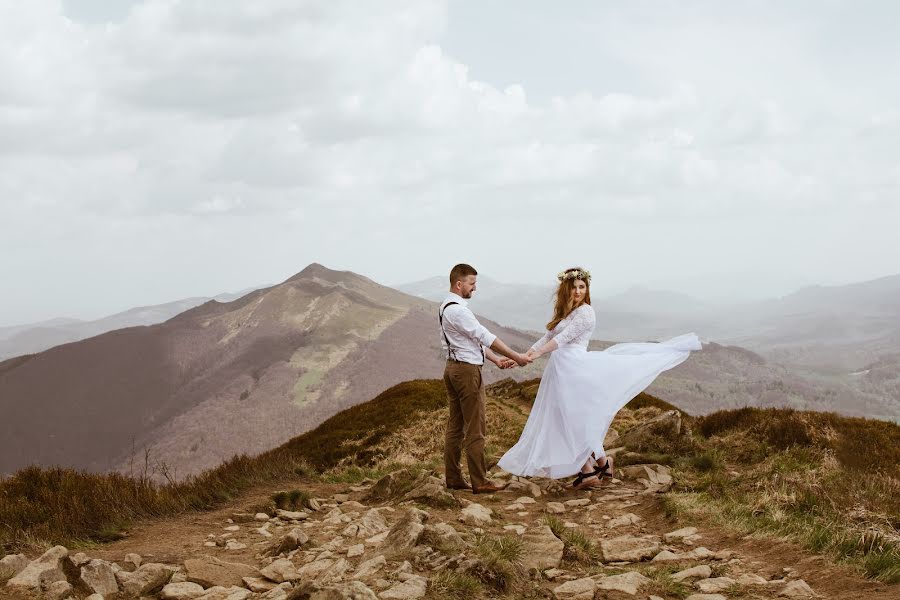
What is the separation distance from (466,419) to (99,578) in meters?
5.50

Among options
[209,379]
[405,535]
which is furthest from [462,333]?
[209,379]

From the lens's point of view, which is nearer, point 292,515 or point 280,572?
point 280,572

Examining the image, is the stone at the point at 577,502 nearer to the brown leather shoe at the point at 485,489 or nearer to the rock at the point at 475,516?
the brown leather shoe at the point at 485,489

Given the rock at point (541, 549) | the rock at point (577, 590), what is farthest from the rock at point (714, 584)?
the rock at point (541, 549)

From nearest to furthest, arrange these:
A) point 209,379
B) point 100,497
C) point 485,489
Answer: point 100,497 < point 485,489 < point 209,379

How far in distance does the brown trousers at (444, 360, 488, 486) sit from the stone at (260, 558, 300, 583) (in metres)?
4.06

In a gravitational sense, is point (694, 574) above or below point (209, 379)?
above

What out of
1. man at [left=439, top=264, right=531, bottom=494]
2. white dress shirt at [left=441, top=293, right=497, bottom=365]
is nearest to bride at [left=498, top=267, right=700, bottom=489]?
man at [left=439, top=264, right=531, bottom=494]

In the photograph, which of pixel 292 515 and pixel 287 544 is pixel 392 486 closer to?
pixel 292 515

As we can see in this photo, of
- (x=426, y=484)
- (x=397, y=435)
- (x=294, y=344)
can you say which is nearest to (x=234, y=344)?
(x=294, y=344)

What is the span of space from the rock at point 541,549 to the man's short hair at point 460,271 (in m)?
4.10

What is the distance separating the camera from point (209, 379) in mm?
137500

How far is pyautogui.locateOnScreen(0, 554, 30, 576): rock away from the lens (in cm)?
578

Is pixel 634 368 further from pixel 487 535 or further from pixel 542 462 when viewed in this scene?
pixel 487 535
